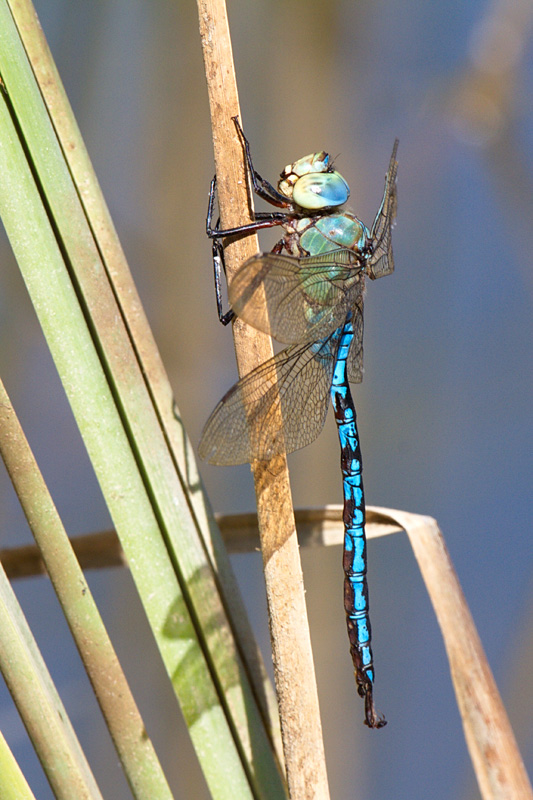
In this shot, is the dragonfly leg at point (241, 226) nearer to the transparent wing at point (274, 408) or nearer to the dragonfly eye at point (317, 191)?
the dragonfly eye at point (317, 191)

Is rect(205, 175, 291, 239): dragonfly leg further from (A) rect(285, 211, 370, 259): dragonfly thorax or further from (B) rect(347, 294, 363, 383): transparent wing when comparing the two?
(B) rect(347, 294, 363, 383): transparent wing

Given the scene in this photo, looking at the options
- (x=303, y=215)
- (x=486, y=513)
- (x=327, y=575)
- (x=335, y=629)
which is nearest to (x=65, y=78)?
(x=303, y=215)

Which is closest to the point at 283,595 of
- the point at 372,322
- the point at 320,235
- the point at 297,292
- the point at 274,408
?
the point at 274,408

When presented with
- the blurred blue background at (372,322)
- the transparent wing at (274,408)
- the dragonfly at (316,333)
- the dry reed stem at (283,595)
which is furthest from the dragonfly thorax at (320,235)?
the blurred blue background at (372,322)

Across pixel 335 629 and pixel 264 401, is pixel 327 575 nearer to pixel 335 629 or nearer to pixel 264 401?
pixel 335 629

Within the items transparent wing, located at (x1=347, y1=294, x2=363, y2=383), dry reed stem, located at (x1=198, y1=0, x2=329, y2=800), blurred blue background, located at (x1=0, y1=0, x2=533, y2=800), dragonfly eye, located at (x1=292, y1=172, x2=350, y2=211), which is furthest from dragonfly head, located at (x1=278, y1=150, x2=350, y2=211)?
blurred blue background, located at (x1=0, y1=0, x2=533, y2=800)

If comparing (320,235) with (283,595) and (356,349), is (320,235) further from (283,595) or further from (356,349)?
(283,595)
